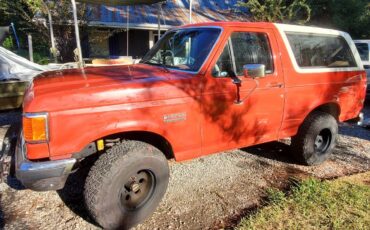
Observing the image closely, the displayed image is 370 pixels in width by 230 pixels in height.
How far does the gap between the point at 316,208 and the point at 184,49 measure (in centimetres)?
234

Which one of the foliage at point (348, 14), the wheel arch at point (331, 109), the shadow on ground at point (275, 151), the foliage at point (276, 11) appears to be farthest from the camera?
the foliage at point (348, 14)

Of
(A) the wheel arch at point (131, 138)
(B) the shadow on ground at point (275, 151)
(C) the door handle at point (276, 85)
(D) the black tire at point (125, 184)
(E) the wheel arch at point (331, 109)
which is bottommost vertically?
(B) the shadow on ground at point (275, 151)

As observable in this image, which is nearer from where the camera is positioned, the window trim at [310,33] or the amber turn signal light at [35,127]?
the amber turn signal light at [35,127]

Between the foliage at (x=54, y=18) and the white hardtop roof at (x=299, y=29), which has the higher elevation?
the foliage at (x=54, y=18)

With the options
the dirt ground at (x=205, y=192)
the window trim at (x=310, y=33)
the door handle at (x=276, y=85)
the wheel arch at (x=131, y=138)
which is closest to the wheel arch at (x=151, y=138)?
the wheel arch at (x=131, y=138)

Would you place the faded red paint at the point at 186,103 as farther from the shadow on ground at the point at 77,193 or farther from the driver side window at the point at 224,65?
the shadow on ground at the point at 77,193

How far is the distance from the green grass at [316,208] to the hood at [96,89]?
161cm

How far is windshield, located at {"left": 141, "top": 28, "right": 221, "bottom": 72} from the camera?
3684mm

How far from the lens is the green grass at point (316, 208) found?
130 inches

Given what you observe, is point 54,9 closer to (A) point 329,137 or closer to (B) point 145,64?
(B) point 145,64

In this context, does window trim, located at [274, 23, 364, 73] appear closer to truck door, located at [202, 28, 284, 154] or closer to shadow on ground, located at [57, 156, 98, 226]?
truck door, located at [202, 28, 284, 154]

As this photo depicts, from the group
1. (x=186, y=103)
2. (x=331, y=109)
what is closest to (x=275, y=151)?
(x=331, y=109)

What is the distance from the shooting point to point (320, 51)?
461cm

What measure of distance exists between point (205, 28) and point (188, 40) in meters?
0.25
